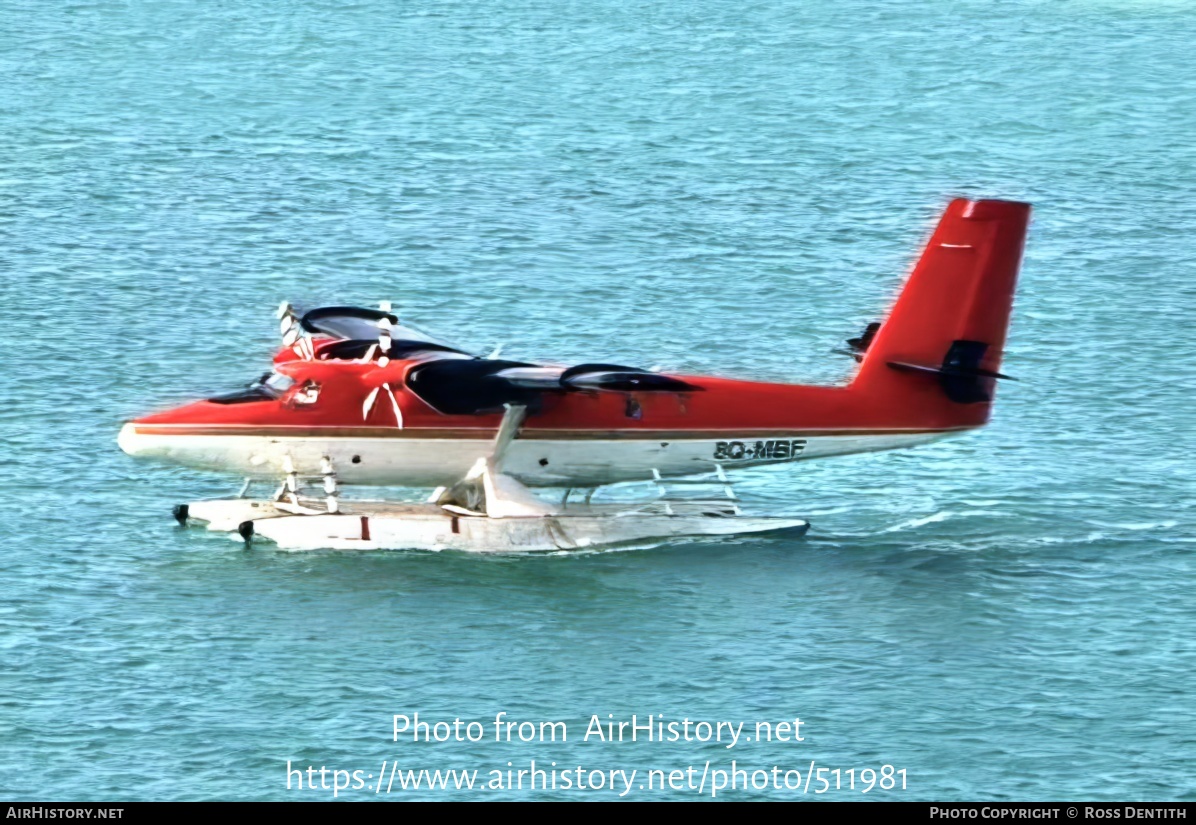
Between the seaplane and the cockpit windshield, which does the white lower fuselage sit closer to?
the seaplane

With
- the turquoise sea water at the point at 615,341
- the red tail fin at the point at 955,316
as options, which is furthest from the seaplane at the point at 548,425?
the turquoise sea water at the point at 615,341

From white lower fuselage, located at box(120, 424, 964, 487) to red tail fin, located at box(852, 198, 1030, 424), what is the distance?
1050 millimetres

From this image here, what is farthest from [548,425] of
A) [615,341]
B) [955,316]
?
[615,341]

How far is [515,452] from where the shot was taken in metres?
48.2

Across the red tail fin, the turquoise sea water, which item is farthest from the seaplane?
the turquoise sea water

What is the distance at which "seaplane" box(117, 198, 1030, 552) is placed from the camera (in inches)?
1857

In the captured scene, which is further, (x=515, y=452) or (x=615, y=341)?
(x=615, y=341)

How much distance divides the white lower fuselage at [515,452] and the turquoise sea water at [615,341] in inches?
77.6

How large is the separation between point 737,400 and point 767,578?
4.60 metres

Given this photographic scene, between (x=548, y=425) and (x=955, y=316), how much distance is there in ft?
29.6

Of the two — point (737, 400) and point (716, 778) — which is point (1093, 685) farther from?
point (737, 400)

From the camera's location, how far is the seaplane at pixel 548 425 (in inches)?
1857

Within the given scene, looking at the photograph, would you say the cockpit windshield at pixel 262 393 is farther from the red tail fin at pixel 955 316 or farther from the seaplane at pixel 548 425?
the red tail fin at pixel 955 316

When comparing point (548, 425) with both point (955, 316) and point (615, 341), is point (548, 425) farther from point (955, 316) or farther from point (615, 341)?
point (615, 341)
